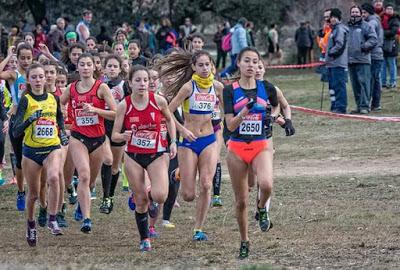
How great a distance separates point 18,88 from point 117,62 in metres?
1.61

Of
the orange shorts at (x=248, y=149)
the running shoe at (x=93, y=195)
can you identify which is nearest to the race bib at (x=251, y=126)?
the orange shorts at (x=248, y=149)

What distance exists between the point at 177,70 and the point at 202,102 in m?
1.00

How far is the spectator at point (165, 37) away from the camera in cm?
3497

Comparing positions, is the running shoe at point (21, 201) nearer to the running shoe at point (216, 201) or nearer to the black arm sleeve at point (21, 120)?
the running shoe at point (216, 201)

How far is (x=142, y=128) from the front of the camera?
10.5 m

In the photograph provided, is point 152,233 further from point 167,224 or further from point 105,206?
point 105,206

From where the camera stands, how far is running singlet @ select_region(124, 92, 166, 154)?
34.5 ft

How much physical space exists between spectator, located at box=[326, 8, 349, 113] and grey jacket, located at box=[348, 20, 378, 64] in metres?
0.15

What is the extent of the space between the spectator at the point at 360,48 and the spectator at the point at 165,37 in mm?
13663

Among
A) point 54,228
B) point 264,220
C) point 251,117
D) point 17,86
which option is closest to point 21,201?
point 17,86

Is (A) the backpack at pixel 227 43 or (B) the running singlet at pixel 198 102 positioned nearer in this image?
(B) the running singlet at pixel 198 102

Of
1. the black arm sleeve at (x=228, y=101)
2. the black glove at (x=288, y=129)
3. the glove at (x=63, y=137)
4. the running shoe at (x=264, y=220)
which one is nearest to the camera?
the black arm sleeve at (x=228, y=101)

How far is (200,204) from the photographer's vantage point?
11.0 m

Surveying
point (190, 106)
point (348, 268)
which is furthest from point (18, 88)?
point (348, 268)
